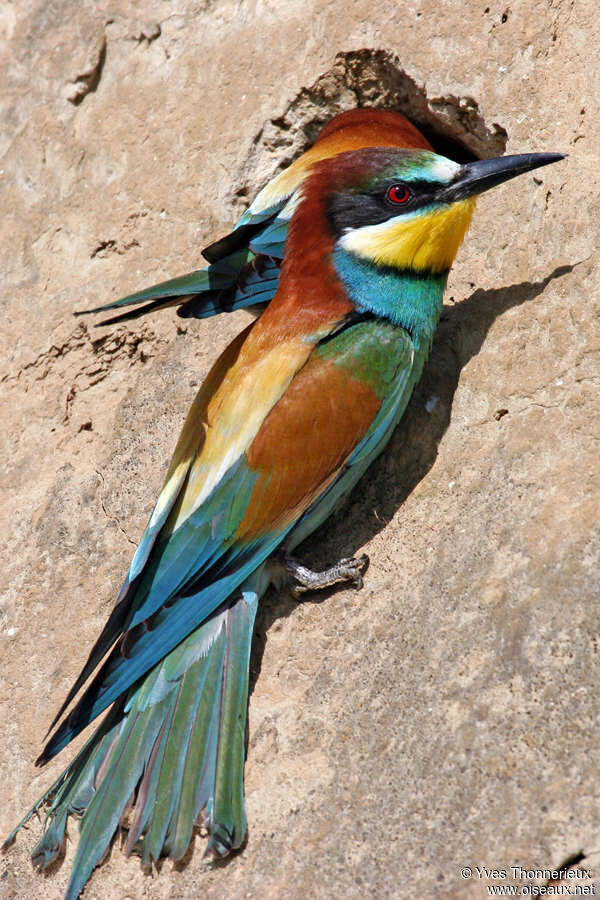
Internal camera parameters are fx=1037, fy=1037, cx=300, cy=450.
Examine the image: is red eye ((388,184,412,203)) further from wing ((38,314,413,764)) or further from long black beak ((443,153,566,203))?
wing ((38,314,413,764))

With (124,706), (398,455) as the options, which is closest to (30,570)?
(124,706)

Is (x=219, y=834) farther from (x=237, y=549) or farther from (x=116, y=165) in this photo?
(x=116, y=165)

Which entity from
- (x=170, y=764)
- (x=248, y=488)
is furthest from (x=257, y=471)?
(x=170, y=764)


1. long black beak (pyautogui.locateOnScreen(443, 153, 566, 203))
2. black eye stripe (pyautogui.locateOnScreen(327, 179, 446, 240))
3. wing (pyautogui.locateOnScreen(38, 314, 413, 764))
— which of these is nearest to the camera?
wing (pyautogui.locateOnScreen(38, 314, 413, 764))

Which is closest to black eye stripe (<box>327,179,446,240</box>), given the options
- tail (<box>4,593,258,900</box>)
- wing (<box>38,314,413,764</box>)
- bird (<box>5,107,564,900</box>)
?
bird (<box>5,107,564,900</box>)

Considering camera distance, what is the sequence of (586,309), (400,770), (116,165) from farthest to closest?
(116,165)
(586,309)
(400,770)

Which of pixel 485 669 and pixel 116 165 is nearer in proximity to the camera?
pixel 485 669

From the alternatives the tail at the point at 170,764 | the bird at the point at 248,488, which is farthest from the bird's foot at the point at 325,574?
the tail at the point at 170,764

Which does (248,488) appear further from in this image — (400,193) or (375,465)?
(400,193)
